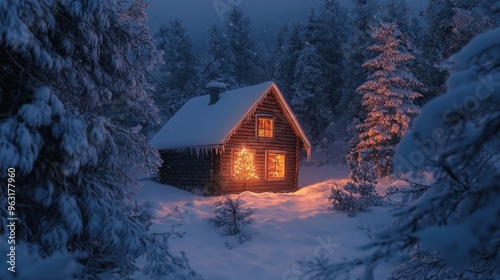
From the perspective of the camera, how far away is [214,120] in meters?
20.5

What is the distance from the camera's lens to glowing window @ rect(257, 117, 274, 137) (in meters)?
20.7

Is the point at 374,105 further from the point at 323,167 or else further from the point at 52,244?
the point at 52,244

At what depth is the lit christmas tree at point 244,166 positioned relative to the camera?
1964cm

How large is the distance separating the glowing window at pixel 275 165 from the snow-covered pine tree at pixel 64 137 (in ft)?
49.9

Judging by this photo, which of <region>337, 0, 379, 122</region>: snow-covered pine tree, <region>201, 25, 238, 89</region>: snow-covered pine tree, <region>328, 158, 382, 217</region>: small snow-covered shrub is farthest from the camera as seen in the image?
<region>201, 25, 238, 89</region>: snow-covered pine tree

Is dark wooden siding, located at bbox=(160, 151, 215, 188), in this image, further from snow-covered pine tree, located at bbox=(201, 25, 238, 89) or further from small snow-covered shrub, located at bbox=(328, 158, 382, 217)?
snow-covered pine tree, located at bbox=(201, 25, 238, 89)

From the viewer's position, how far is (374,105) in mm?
22141

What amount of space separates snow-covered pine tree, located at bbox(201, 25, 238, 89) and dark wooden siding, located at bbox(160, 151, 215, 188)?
1431 cm

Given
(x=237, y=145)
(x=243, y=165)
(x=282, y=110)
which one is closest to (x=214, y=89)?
(x=282, y=110)

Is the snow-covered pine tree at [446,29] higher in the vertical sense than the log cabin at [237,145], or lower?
higher

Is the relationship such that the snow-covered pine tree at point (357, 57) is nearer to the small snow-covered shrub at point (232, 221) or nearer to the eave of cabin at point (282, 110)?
the eave of cabin at point (282, 110)

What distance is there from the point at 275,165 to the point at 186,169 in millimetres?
5169

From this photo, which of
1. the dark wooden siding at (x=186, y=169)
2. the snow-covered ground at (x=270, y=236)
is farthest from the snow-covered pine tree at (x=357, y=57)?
the snow-covered ground at (x=270, y=236)

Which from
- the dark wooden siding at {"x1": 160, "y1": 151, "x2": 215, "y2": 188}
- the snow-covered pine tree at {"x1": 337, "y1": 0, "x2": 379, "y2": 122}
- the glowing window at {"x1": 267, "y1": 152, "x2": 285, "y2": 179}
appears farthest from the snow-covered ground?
the snow-covered pine tree at {"x1": 337, "y1": 0, "x2": 379, "y2": 122}
